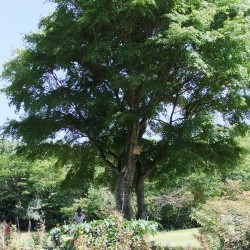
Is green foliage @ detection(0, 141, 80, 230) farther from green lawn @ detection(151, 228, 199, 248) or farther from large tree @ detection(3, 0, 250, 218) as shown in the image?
large tree @ detection(3, 0, 250, 218)

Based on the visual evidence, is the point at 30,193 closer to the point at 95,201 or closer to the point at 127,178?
the point at 95,201

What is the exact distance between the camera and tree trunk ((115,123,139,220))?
12609 millimetres

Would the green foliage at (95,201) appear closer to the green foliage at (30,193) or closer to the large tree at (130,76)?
the green foliage at (30,193)

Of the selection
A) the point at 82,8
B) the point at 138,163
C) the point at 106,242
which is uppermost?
the point at 82,8

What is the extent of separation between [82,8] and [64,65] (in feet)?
6.43

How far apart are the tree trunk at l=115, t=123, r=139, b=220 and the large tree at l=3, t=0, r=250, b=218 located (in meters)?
0.03

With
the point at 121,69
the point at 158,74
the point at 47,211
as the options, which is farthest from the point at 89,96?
the point at 47,211

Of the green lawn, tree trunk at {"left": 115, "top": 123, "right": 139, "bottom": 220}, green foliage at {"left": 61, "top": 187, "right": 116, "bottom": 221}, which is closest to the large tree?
tree trunk at {"left": 115, "top": 123, "right": 139, "bottom": 220}

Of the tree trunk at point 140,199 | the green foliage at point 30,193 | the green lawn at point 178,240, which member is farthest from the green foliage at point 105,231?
the green foliage at point 30,193

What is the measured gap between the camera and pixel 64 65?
1280 centimetres

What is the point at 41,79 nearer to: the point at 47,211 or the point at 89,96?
the point at 89,96

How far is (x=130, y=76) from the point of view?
10.7 m

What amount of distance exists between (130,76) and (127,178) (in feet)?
12.3

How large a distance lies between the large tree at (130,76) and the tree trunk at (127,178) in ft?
0.11
